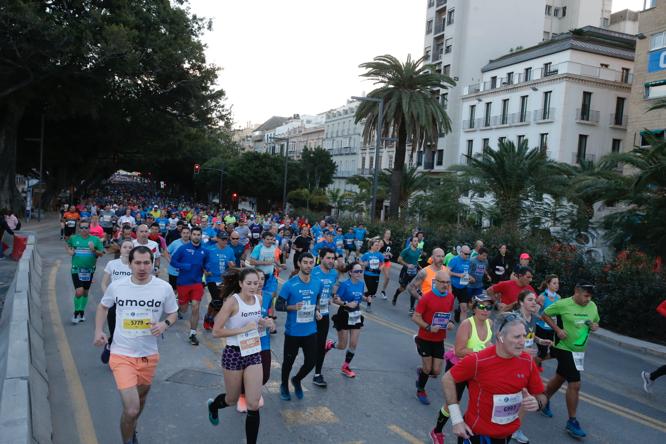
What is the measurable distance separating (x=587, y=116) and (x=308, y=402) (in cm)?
3922

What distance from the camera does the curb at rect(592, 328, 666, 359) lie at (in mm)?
11133

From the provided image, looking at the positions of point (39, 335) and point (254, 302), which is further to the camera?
point (39, 335)

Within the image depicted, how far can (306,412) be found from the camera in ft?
21.6

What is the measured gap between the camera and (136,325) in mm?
5266

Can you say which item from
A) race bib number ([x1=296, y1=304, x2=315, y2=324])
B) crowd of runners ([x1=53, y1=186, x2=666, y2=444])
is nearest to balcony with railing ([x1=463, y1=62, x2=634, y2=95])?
crowd of runners ([x1=53, y1=186, x2=666, y2=444])

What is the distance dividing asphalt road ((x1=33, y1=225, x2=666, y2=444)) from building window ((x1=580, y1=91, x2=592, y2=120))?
33766 millimetres

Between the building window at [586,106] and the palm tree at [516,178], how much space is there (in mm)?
18708

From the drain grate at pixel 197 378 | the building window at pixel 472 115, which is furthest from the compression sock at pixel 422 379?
the building window at pixel 472 115

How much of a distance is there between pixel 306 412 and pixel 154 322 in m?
2.17

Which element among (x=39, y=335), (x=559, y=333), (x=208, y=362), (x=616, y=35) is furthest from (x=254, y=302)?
(x=616, y=35)

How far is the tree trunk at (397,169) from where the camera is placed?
3036cm

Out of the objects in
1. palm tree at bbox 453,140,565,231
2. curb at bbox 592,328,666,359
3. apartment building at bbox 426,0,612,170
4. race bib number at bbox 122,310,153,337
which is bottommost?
curb at bbox 592,328,666,359

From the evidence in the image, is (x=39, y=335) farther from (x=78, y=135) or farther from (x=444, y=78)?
(x=78, y=135)

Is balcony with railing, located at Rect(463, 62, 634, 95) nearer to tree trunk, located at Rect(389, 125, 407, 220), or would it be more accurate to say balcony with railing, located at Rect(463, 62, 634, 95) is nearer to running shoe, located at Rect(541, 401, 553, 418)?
tree trunk, located at Rect(389, 125, 407, 220)
